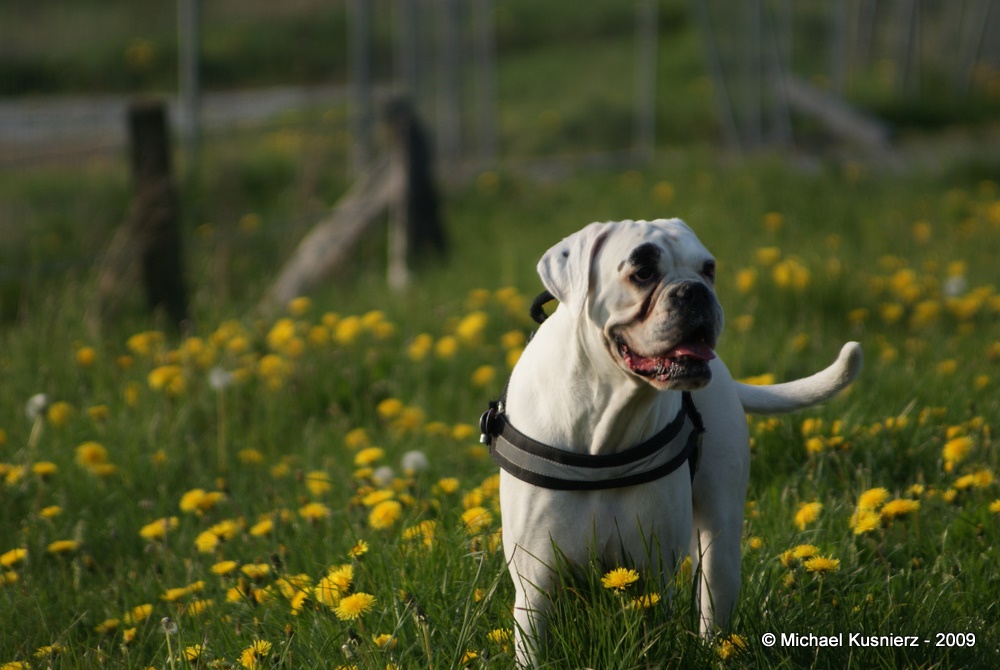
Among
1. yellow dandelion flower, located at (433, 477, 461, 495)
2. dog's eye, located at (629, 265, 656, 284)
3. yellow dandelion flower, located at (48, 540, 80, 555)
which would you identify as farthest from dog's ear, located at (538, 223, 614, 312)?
yellow dandelion flower, located at (48, 540, 80, 555)

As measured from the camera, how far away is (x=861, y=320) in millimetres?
5582

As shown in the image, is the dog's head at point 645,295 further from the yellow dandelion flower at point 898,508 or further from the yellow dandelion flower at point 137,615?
the yellow dandelion flower at point 137,615

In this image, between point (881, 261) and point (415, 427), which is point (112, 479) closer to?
point (415, 427)

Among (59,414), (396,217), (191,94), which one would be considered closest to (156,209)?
(396,217)

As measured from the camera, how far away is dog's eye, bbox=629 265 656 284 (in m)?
2.52

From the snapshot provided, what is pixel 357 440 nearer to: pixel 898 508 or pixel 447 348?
pixel 447 348

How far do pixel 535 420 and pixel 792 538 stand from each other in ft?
3.30

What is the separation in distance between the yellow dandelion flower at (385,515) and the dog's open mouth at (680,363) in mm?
1088

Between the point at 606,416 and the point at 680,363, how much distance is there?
256mm

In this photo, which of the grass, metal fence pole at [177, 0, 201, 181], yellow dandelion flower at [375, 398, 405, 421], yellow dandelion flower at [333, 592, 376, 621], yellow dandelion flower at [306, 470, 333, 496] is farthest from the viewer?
metal fence pole at [177, 0, 201, 181]

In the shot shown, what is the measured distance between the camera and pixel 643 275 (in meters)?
2.53

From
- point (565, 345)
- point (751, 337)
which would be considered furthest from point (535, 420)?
point (751, 337)

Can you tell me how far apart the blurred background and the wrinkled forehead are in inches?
173

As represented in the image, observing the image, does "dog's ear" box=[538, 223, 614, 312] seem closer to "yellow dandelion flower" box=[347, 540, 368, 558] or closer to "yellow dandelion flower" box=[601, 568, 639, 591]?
"yellow dandelion flower" box=[601, 568, 639, 591]
